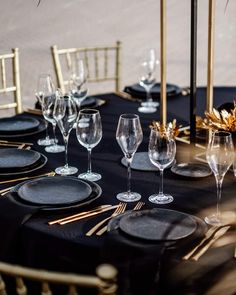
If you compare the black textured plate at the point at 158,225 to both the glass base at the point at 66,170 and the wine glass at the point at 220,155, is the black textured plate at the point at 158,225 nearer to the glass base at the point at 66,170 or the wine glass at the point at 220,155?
the wine glass at the point at 220,155

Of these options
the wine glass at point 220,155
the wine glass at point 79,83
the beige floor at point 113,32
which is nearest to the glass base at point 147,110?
the wine glass at point 79,83

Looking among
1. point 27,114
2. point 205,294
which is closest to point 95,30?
point 27,114

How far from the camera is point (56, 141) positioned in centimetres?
196

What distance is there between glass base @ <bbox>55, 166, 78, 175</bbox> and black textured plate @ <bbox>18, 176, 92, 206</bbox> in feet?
0.31

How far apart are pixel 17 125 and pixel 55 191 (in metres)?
0.65

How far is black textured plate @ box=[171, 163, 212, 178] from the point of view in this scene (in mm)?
1639

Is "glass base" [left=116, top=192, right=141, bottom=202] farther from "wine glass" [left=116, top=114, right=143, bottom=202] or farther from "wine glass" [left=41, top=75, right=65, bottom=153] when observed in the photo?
"wine glass" [left=41, top=75, right=65, bottom=153]

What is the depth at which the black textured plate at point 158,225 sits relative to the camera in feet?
4.16

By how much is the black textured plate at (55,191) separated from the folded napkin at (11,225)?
0.05 metres

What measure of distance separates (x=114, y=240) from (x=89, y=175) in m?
0.44

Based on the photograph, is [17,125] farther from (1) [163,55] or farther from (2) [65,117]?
(1) [163,55]

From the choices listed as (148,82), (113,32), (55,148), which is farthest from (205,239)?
(113,32)

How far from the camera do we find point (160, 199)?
1.49 m

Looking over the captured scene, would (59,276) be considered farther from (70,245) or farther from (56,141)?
(56,141)
